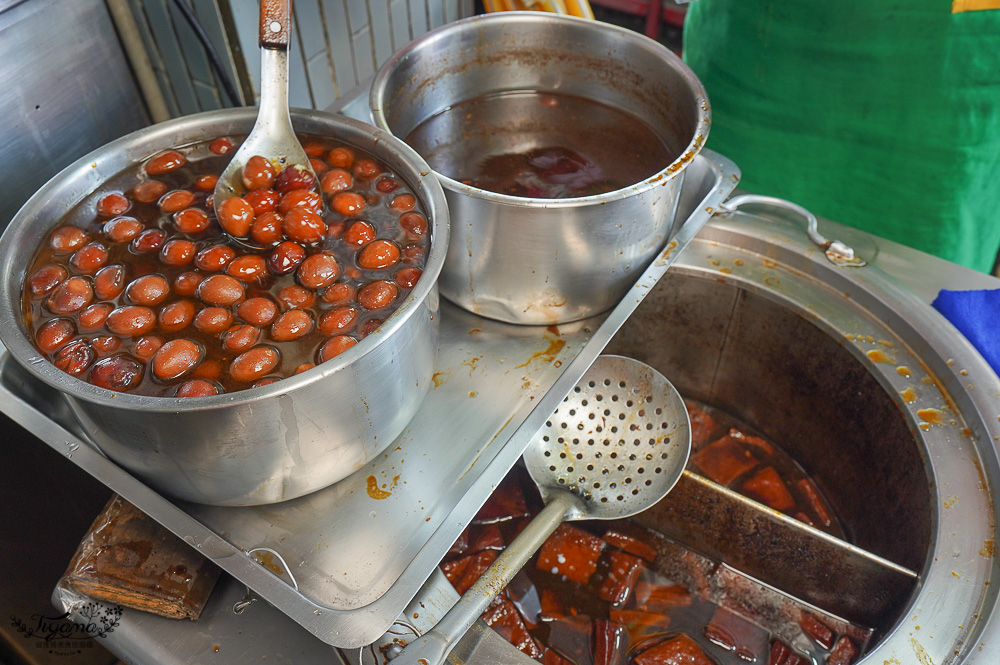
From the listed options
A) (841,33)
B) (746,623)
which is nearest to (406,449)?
(746,623)

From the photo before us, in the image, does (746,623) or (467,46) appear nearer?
(746,623)

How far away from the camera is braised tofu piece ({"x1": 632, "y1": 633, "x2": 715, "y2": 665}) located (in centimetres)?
134

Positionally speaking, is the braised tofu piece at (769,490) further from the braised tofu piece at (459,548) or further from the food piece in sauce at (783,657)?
the braised tofu piece at (459,548)

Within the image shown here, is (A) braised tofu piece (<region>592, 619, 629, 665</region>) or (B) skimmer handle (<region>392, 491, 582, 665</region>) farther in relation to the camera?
(A) braised tofu piece (<region>592, 619, 629, 665</region>)

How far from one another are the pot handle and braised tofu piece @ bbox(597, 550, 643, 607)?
84cm

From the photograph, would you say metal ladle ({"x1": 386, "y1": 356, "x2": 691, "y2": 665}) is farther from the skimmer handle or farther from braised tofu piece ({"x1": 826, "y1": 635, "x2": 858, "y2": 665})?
braised tofu piece ({"x1": 826, "y1": 635, "x2": 858, "y2": 665})

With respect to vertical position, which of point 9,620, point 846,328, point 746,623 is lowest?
point 9,620

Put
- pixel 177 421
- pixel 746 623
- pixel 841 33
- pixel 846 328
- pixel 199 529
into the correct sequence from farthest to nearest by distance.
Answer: pixel 841 33 → pixel 846 328 → pixel 746 623 → pixel 199 529 → pixel 177 421

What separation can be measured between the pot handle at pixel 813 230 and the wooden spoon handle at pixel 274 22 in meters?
1.07

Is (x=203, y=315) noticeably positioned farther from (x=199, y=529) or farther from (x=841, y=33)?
(x=841, y=33)

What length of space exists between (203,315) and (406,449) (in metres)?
0.44

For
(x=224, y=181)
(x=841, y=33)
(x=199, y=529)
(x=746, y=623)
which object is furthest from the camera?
(x=841, y=33)

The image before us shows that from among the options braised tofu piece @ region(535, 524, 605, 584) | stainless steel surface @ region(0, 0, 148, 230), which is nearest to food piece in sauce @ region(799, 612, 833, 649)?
braised tofu piece @ region(535, 524, 605, 584)

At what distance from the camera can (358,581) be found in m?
1.10
